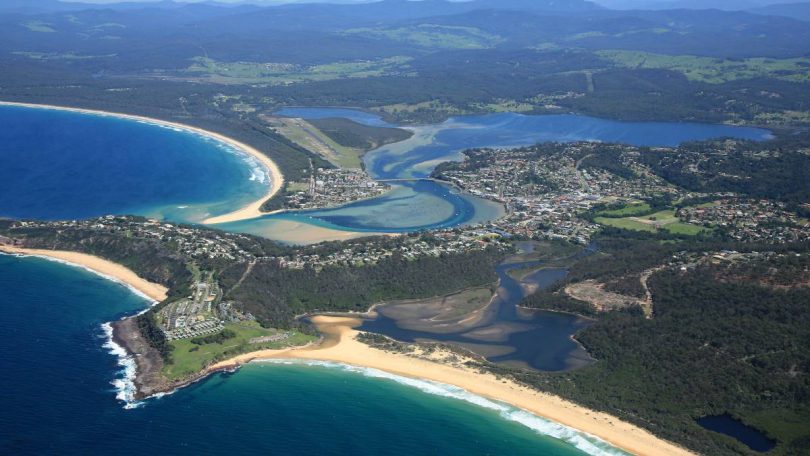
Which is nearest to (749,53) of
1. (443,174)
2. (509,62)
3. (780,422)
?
(509,62)

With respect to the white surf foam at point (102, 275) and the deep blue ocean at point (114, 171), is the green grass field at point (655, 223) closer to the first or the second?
the deep blue ocean at point (114, 171)

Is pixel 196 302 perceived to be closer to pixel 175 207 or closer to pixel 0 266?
pixel 0 266

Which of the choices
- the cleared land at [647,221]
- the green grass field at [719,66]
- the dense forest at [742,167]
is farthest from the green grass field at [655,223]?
the green grass field at [719,66]

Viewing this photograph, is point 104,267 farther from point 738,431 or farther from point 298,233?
point 738,431

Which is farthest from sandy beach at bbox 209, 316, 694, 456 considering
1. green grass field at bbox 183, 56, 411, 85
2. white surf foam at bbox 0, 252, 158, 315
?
green grass field at bbox 183, 56, 411, 85

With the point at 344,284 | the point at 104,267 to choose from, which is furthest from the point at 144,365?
the point at 104,267
